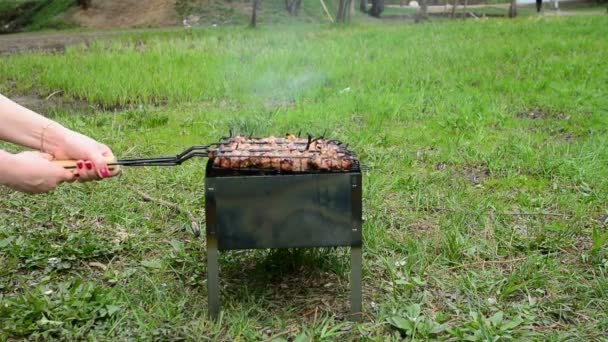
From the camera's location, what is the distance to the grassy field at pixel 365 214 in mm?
2455

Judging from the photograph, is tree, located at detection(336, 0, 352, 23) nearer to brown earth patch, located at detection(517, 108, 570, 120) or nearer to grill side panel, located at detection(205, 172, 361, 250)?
brown earth patch, located at detection(517, 108, 570, 120)

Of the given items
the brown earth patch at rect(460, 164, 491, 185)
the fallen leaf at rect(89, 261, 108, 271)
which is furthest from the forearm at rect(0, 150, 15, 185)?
the brown earth patch at rect(460, 164, 491, 185)

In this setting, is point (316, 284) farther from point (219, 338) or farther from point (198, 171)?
point (198, 171)

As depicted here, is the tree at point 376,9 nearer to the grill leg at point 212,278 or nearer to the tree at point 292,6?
the tree at point 292,6

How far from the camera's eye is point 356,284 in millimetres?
2430

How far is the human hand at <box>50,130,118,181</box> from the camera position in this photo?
2326 mm

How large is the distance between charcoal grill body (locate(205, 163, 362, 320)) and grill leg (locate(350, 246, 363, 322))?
6cm

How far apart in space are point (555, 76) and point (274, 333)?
5.70 m

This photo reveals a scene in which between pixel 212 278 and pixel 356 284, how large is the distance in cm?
56

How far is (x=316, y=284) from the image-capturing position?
2.76 metres

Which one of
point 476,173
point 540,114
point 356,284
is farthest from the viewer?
point 540,114

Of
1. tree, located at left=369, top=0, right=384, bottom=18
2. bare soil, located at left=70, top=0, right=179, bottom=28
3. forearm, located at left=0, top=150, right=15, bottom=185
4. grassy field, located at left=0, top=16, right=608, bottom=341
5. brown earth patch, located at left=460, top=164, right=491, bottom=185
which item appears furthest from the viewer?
tree, located at left=369, top=0, right=384, bottom=18

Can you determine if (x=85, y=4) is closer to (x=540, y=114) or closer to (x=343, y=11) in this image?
(x=343, y=11)

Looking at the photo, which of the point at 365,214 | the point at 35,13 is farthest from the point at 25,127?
the point at 35,13
